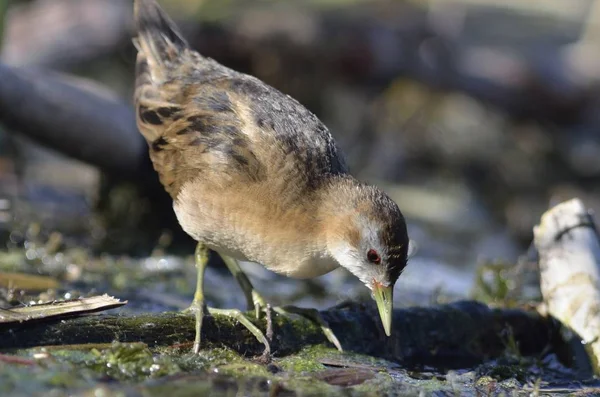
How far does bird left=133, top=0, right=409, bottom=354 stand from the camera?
14.4 feet

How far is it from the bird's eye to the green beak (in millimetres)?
134

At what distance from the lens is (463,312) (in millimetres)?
4938

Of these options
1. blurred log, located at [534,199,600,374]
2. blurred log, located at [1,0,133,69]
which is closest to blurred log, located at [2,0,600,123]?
blurred log, located at [1,0,133,69]

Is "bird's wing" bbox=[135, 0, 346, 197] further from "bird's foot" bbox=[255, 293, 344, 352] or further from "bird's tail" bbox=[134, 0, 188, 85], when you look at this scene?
"bird's foot" bbox=[255, 293, 344, 352]

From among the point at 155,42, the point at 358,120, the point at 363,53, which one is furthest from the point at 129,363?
the point at 358,120

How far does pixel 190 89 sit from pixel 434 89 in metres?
5.43

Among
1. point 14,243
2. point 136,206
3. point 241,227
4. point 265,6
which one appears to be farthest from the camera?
point 265,6

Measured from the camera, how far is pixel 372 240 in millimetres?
4340

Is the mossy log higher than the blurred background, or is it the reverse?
the blurred background

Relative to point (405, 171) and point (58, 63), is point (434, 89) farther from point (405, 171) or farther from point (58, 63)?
point (58, 63)

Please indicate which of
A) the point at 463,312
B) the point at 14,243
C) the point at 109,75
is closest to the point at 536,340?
the point at 463,312

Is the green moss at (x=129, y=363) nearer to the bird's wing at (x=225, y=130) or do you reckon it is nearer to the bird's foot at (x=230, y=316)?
the bird's foot at (x=230, y=316)

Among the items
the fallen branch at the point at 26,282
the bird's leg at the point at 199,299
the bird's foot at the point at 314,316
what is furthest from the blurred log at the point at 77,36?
the bird's foot at the point at 314,316

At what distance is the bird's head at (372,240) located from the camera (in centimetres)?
431
